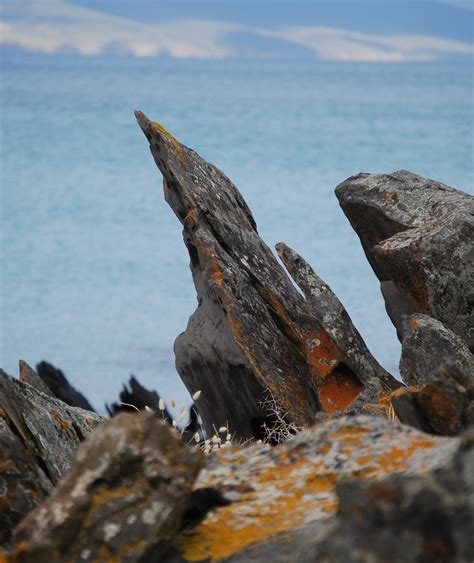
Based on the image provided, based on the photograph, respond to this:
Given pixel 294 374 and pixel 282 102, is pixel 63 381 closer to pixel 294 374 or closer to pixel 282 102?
pixel 294 374

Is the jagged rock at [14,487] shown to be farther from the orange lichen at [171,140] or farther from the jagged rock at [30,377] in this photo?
the jagged rock at [30,377]

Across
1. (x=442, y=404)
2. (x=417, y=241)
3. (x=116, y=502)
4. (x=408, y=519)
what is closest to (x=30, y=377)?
(x=417, y=241)

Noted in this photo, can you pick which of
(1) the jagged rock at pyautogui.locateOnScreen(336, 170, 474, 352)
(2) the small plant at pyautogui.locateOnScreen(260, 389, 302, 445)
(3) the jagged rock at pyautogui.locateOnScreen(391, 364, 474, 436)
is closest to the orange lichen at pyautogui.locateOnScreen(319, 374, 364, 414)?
(2) the small plant at pyautogui.locateOnScreen(260, 389, 302, 445)

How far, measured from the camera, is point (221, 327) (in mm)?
15828

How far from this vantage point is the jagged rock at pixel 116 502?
5938 mm

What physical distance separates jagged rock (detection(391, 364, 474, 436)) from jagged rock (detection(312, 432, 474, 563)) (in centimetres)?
318

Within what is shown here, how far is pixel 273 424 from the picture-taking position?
51.4ft

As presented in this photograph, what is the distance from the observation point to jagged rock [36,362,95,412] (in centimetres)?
2245

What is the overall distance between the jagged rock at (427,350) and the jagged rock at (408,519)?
30.9 ft

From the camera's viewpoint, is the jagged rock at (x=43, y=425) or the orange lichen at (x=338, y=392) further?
the orange lichen at (x=338, y=392)

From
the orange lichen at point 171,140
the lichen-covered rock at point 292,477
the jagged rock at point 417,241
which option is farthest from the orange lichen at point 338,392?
the lichen-covered rock at point 292,477

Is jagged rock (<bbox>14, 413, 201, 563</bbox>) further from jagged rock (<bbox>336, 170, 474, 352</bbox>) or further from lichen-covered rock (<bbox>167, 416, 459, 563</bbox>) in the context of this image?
jagged rock (<bbox>336, 170, 474, 352</bbox>)

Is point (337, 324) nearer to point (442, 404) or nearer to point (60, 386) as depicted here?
point (442, 404)

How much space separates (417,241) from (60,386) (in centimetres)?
991
